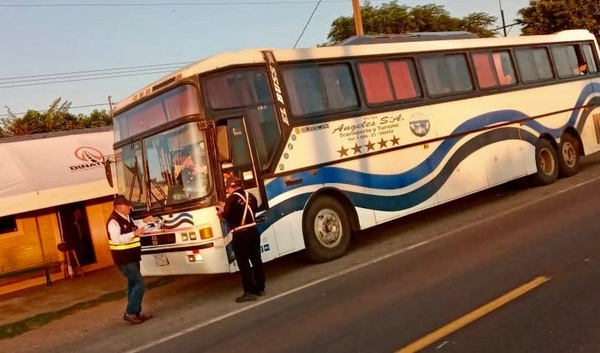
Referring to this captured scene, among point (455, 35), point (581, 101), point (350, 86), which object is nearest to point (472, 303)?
point (350, 86)

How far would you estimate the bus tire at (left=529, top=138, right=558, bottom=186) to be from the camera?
14.4 metres

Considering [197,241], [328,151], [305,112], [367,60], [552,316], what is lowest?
[552,316]

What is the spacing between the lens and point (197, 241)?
8562 millimetres

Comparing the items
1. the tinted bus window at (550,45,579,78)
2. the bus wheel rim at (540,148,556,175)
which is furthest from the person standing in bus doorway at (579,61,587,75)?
the bus wheel rim at (540,148,556,175)

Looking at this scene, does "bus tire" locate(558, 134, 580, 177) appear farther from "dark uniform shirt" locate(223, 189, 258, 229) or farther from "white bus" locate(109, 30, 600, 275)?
"dark uniform shirt" locate(223, 189, 258, 229)

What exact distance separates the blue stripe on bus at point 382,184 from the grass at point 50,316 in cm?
369

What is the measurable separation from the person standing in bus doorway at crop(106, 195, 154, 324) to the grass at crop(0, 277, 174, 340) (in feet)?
8.44

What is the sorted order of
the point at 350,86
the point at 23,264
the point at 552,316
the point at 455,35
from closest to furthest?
1. the point at 552,316
2. the point at 350,86
3. the point at 455,35
4. the point at 23,264

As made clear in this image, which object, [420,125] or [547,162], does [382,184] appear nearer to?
[420,125]

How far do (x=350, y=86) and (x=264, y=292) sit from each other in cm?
412

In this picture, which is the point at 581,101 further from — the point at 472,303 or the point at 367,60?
the point at 472,303

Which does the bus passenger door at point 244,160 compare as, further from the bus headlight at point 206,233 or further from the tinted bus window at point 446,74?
the tinted bus window at point 446,74

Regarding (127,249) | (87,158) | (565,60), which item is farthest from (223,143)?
(565,60)

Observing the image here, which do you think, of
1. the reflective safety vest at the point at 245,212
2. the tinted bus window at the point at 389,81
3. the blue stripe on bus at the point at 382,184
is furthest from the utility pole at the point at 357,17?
the reflective safety vest at the point at 245,212
